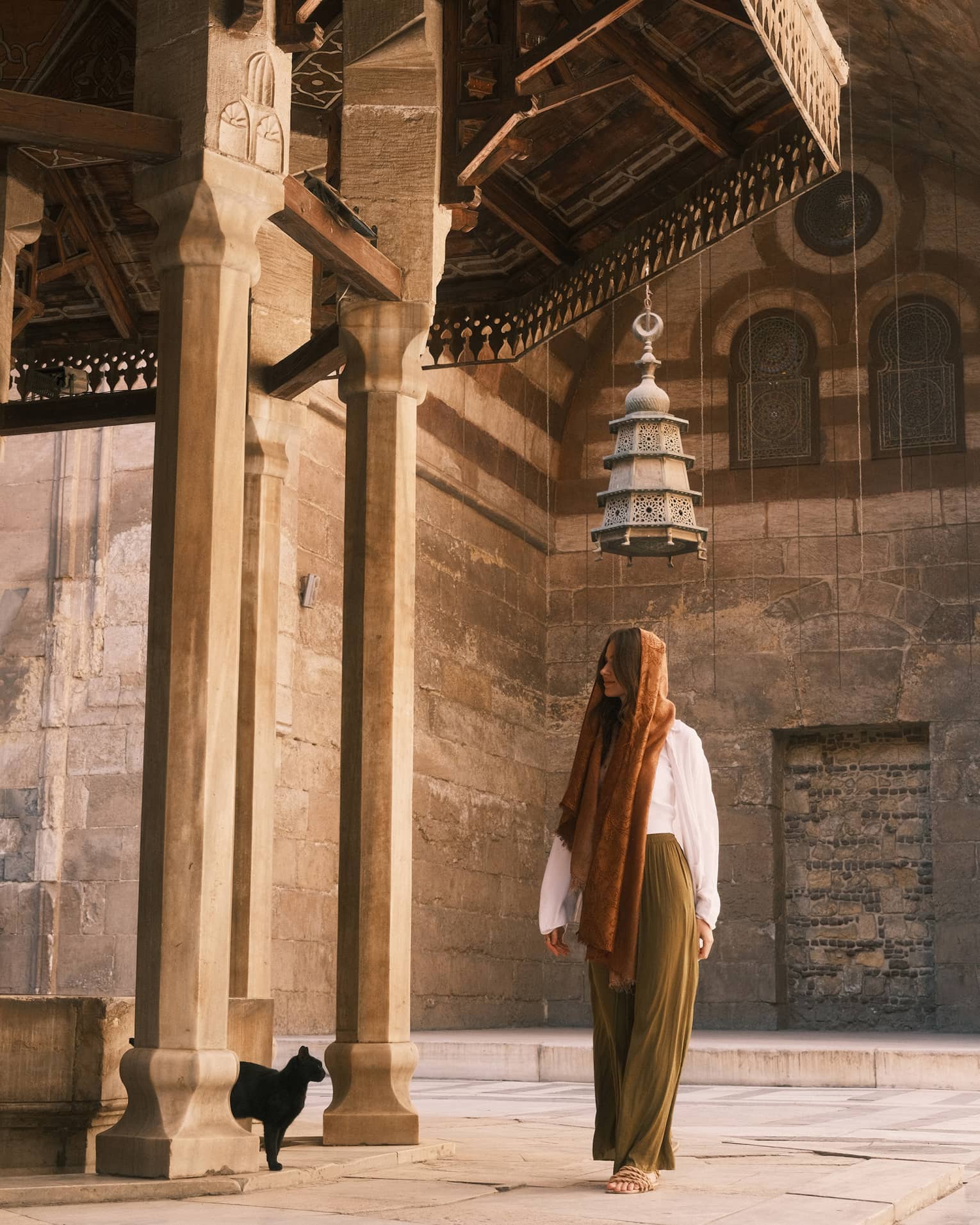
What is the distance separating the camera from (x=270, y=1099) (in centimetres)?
480

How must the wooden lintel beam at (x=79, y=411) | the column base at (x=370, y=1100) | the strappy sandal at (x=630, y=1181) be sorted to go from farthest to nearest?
the wooden lintel beam at (x=79, y=411) < the column base at (x=370, y=1100) < the strappy sandal at (x=630, y=1181)

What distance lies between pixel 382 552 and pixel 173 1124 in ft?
7.03

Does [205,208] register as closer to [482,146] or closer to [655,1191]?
[482,146]

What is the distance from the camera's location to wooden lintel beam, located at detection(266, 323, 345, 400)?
625cm

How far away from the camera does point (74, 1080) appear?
4.74 m

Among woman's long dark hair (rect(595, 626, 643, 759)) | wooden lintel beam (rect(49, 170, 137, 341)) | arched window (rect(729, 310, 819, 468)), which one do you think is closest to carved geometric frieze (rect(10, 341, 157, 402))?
wooden lintel beam (rect(49, 170, 137, 341))

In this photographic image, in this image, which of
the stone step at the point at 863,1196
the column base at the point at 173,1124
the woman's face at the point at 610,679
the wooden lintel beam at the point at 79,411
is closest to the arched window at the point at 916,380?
the wooden lintel beam at the point at 79,411

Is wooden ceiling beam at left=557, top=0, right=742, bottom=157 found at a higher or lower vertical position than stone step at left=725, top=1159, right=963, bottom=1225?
higher

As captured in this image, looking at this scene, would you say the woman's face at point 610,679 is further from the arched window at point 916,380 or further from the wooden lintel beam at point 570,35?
the arched window at point 916,380

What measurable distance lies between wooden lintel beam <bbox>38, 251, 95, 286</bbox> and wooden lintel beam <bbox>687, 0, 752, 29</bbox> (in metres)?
3.28

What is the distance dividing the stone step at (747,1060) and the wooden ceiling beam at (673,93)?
5665 mm

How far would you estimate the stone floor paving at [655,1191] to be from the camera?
13.0 ft

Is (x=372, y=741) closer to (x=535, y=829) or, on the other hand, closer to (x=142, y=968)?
(x=142, y=968)

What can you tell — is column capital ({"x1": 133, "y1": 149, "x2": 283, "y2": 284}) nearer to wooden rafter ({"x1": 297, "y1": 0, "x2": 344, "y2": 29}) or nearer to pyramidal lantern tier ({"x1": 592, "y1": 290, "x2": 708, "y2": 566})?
wooden rafter ({"x1": 297, "y1": 0, "x2": 344, "y2": 29})
